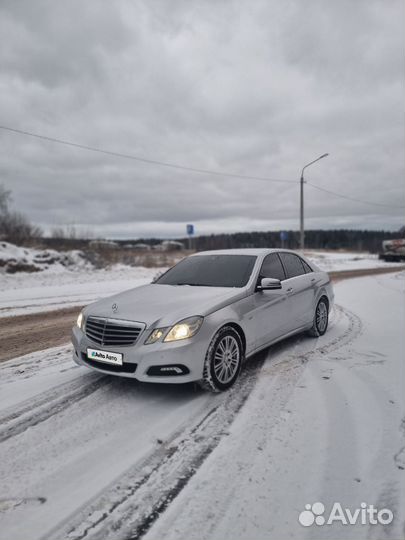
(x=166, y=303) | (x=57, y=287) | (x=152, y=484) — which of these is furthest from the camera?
A: (x=57, y=287)

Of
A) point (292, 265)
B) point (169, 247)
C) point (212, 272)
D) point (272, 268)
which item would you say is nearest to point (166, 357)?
point (212, 272)

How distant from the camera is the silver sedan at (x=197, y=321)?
331cm

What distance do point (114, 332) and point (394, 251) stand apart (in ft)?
118

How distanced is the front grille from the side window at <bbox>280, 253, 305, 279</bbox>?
2.76 meters

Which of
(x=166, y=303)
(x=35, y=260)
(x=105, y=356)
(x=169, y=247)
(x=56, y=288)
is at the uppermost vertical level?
(x=169, y=247)

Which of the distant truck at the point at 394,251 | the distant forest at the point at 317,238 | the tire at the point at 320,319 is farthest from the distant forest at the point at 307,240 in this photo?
the tire at the point at 320,319

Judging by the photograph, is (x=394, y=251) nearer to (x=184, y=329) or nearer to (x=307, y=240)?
(x=184, y=329)

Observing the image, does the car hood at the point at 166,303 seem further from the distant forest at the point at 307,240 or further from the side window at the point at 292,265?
the distant forest at the point at 307,240

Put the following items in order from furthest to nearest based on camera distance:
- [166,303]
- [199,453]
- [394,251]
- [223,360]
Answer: [394,251]
[166,303]
[223,360]
[199,453]

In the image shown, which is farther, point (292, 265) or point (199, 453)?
point (292, 265)

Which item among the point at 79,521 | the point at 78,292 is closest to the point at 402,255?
the point at 78,292

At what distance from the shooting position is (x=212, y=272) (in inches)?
187

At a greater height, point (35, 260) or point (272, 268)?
point (272, 268)

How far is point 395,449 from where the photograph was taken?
259cm
